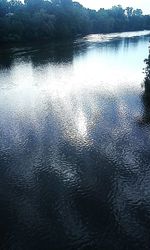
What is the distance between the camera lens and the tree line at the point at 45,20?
130 meters

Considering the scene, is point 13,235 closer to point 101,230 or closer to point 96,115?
point 101,230

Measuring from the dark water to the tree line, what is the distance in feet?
240

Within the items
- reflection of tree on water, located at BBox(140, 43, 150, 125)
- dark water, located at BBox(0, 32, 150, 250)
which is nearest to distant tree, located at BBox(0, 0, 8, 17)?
dark water, located at BBox(0, 32, 150, 250)

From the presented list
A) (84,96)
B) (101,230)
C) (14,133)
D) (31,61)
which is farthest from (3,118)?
(31,61)

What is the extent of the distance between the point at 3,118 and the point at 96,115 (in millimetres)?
14388

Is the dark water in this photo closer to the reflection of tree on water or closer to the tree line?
the reflection of tree on water

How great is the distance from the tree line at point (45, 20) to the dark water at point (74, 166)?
7310 centimetres

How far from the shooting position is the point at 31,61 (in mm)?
94500

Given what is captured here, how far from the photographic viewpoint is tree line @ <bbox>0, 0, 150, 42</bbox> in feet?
428

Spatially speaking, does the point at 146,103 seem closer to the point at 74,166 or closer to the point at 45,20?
the point at 74,166

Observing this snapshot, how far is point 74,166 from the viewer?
32.8m

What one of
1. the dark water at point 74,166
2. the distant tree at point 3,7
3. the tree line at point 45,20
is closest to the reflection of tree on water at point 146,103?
the dark water at point 74,166

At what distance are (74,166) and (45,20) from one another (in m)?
125

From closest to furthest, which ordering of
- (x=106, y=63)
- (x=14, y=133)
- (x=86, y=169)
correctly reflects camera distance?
(x=86, y=169)
(x=14, y=133)
(x=106, y=63)
